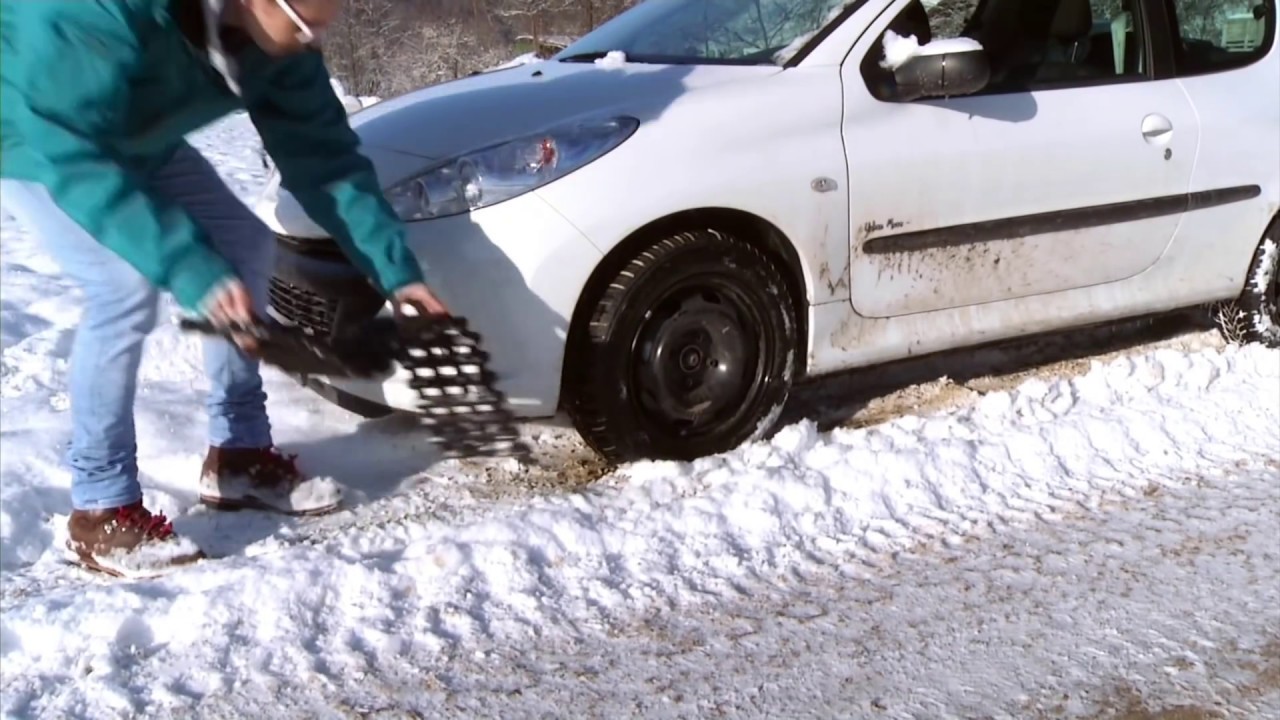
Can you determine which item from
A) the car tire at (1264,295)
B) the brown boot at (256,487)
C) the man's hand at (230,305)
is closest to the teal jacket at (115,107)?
the man's hand at (230,305)

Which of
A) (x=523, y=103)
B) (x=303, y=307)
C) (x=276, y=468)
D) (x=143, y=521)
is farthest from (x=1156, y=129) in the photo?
(x=143, y=521)

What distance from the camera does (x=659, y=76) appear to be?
366 cm

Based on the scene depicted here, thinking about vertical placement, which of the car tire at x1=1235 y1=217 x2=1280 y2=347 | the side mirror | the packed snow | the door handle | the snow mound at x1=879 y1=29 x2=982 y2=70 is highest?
the snow mound at x1=879 y1=29 x2=982 y2=70

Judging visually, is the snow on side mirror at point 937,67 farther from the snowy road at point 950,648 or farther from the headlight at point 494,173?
the snowy road at point 950,648

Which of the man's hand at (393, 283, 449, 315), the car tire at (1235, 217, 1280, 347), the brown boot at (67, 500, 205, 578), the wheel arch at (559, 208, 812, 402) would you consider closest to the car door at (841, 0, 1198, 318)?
the wheel arch at (559, 208, 812, 402)

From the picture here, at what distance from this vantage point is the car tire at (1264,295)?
4664 millimetres

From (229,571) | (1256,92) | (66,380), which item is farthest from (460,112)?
(1256,92)

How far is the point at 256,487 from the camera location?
10.7 ft

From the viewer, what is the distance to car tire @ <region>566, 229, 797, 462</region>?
331 centimetres

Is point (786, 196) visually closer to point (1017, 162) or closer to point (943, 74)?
point (943, 74)

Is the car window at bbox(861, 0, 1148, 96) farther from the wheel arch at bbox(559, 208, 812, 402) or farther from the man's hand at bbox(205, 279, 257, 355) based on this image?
the man's hand at bbox(205, 279, 257, 355)

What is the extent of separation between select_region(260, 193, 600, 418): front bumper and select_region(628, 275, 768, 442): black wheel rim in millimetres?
275

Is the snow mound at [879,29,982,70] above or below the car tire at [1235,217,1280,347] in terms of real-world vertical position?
above

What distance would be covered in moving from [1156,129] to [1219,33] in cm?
77
